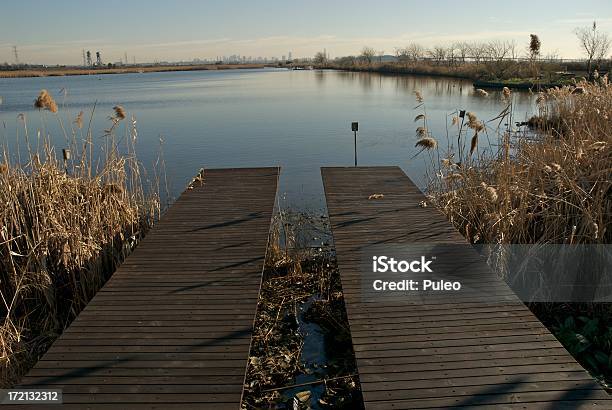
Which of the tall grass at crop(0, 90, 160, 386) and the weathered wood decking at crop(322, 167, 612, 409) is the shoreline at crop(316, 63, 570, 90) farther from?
the tall grass at crop(0, 90, 160, 386)

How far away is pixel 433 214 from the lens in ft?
17.9

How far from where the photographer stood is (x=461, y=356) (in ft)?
9.37

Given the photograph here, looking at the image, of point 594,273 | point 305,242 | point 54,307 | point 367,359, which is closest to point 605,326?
point 594,273

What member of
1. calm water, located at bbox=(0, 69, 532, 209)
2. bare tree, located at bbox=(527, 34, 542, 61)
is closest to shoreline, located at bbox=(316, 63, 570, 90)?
calm water, located at bbox=(0, 69, 532, 209)

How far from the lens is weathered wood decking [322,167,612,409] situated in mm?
2498

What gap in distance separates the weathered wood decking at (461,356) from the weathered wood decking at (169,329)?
30.3 inches

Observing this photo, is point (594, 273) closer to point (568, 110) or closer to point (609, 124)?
point (609, 124)

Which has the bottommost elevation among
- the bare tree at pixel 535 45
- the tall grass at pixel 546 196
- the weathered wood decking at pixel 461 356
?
the weathered wood decking at pixel 461 356

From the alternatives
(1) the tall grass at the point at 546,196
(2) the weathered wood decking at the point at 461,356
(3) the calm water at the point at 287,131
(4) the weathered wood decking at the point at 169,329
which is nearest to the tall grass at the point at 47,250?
(4) the weathered wood decking at the point at 169,329

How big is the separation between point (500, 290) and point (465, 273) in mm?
323

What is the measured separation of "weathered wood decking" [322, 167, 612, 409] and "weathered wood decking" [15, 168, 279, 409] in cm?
77

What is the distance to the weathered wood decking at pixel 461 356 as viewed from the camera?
98.3 inches

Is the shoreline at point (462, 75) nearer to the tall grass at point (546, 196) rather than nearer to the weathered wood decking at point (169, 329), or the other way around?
the tall grass at point (546, 196)

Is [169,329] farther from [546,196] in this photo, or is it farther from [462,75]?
[462,75]
